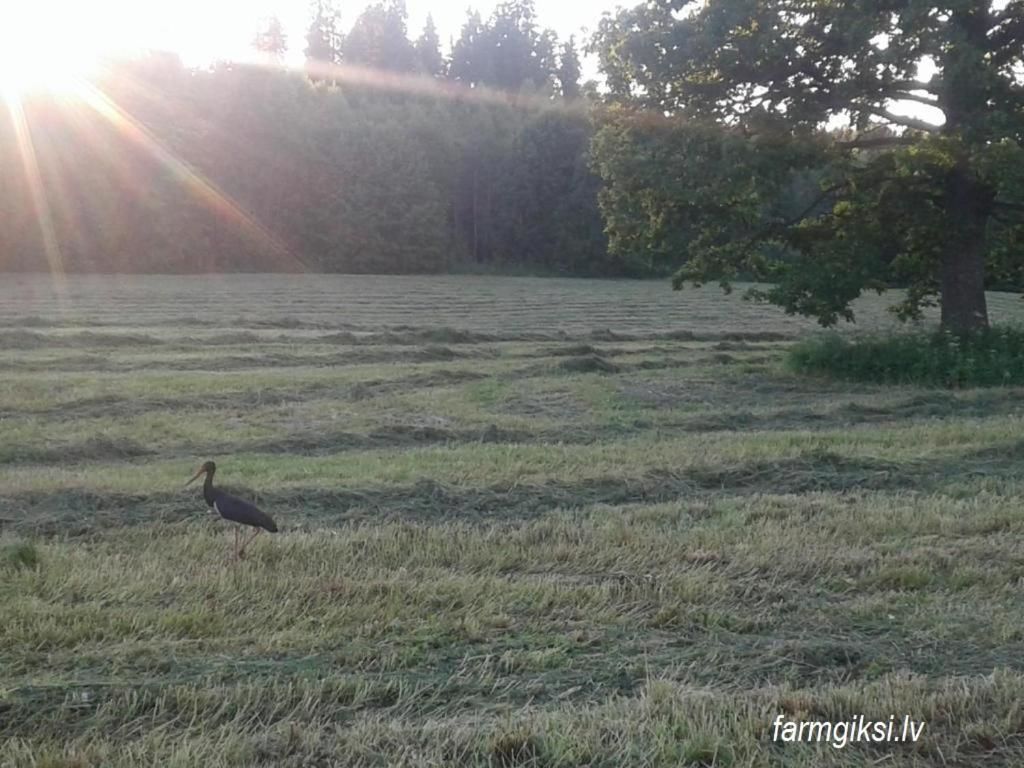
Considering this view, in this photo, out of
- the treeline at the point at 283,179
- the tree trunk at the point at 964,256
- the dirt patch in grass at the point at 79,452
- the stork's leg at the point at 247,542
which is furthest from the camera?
the treeline at the point at 283,179

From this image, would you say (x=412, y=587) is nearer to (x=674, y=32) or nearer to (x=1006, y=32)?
(x=674, y=32)

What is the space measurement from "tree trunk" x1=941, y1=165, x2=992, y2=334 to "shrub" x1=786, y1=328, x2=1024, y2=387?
1.67 ft

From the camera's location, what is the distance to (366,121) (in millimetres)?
70188

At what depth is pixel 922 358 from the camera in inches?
701

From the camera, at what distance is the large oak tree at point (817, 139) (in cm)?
1681

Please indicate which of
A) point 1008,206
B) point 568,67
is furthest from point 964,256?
point 568,67

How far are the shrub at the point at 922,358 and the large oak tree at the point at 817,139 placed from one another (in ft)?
2.14

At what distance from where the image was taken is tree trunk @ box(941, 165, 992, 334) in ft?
60.3

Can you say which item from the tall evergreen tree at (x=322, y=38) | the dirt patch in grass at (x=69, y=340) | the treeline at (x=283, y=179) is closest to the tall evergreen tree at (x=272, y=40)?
the tall evergreen tree at (x=322, y=38)

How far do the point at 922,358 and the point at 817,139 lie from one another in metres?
4.18

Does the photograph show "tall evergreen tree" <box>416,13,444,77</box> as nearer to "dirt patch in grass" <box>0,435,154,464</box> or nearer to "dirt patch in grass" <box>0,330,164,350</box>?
"dirt patch in grass" <box>0,330,164,350</box>

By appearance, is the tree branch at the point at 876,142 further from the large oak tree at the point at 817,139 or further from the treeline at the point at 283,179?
the treeline at the point at 283,179

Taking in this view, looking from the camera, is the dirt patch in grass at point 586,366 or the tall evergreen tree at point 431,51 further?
the tall evergreen tree at point 431,51

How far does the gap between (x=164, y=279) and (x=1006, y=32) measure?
45.0 meters
